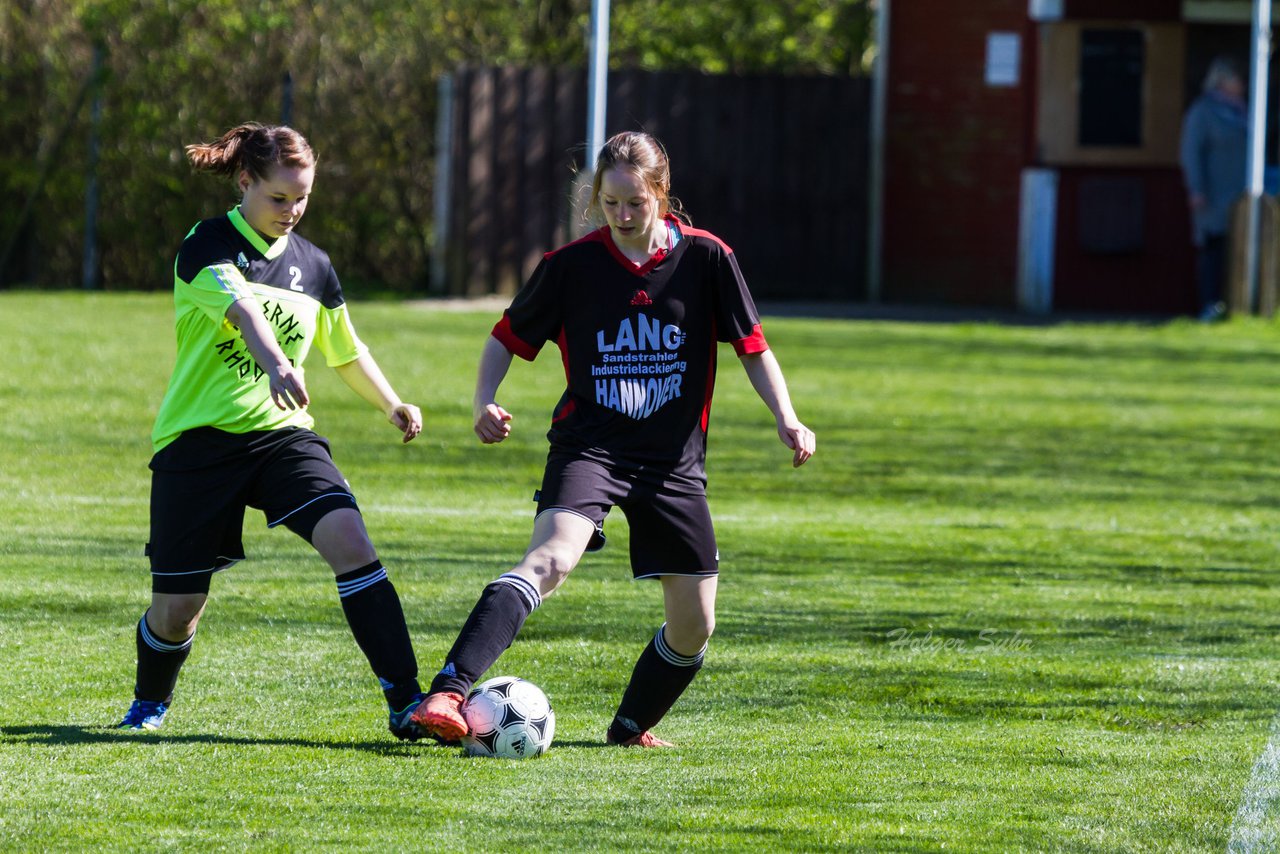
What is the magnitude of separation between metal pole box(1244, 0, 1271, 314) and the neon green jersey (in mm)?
14690

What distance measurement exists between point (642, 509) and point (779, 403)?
450 millimetres

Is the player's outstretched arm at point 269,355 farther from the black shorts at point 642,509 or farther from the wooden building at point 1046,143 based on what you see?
the wooden building at point 1046,143

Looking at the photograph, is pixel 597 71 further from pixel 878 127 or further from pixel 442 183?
pixel 878 127

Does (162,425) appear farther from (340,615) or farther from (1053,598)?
(1053,598)

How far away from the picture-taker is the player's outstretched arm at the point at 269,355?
486 cm

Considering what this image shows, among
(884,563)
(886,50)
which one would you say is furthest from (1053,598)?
(886,50)

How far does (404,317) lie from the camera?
18.0 meters

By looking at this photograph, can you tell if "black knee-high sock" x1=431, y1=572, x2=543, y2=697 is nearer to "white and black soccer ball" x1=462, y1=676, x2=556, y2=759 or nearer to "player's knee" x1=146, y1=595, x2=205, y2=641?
"white and black soccer ball" x1=462, y1=676, x2=556, y2=759

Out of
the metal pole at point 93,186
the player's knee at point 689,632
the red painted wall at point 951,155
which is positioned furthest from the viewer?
the red painted wall at point 951,155

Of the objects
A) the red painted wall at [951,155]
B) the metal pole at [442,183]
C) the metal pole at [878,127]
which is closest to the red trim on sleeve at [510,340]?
the metal pole at [442,183]

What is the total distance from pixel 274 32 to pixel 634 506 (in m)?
16.3

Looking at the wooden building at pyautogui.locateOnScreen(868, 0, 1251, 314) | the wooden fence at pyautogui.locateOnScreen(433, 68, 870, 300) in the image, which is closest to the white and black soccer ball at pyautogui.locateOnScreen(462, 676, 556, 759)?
the wooden fence at pyautogui.locateOnScreen(433, 68, 870, 300)

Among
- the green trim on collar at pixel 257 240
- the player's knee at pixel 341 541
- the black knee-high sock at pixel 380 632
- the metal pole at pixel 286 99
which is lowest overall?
the black knee-high sock at pixel 380 632

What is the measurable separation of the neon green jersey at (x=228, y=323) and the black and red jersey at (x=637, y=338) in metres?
0.57
